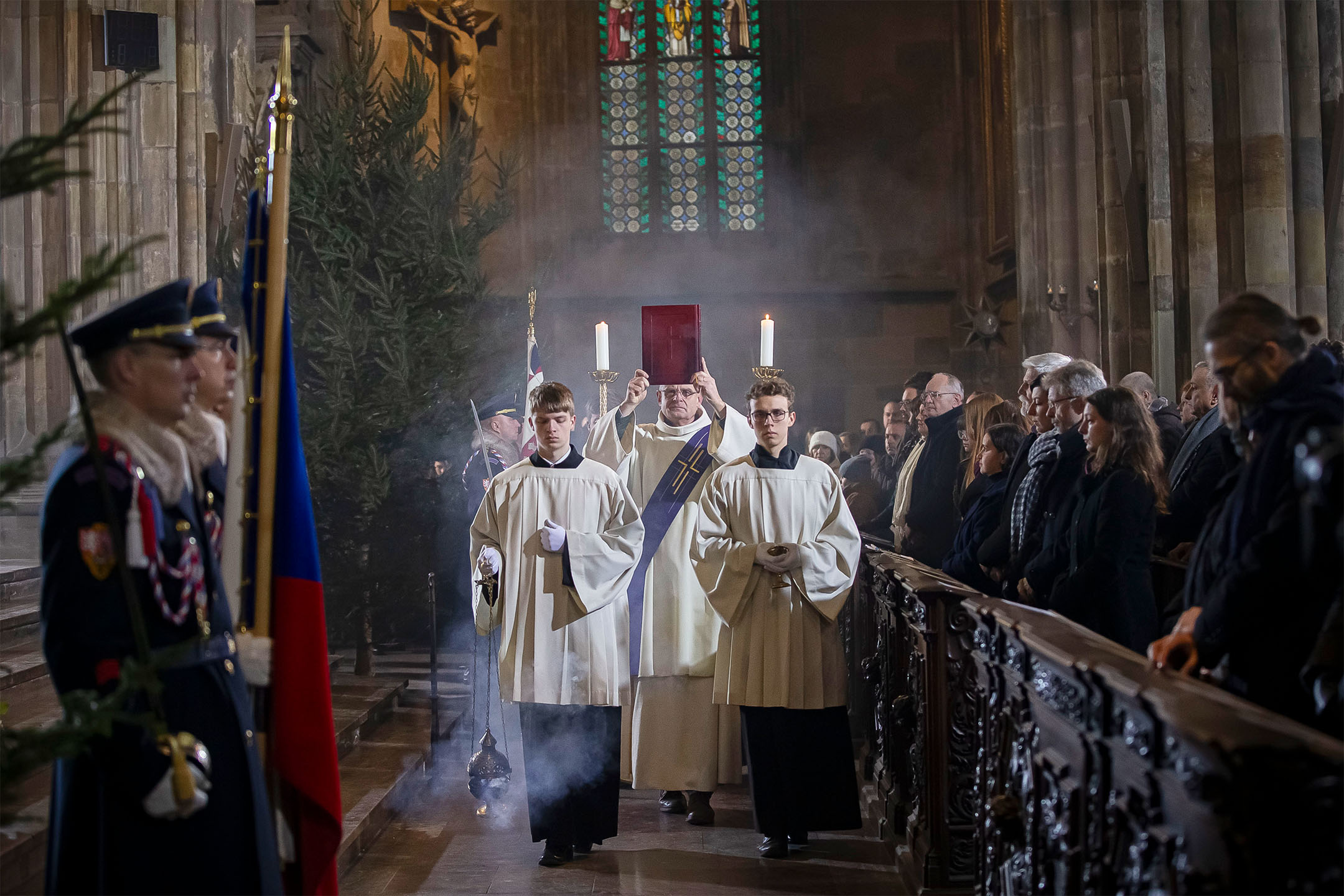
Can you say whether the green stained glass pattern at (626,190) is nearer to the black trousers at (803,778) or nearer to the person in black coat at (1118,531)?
the black trousers at (803,778)

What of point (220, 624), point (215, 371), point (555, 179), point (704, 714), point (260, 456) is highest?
point (555, 179)

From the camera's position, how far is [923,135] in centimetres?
1698

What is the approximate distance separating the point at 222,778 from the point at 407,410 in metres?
5.41

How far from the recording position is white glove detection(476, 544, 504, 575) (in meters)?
4.84

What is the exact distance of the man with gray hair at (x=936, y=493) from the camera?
565 centimetres

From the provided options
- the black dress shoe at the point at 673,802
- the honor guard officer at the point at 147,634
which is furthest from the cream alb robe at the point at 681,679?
the honor guard officer at the point at 147,634

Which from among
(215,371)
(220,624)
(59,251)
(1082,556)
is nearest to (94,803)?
(220,624)

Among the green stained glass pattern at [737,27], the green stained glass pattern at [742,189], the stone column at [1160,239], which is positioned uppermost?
the green stained glass pattern at [737,27]

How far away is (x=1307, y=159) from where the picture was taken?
751 centimetres

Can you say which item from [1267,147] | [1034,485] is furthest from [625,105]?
[1034,485]

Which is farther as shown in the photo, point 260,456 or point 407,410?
point 407,410

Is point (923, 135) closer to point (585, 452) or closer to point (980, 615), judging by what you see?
point (585, 452)

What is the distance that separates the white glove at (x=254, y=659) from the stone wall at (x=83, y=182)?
20.1 feet

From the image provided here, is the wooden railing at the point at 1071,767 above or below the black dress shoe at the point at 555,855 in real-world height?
above
